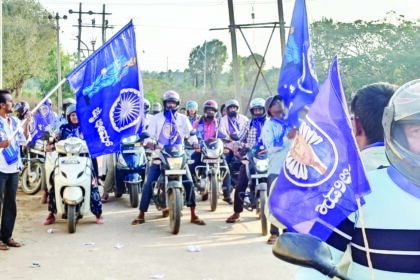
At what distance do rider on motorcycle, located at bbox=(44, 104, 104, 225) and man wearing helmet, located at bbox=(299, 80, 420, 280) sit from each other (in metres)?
6.06

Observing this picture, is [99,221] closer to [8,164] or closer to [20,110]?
[8,164]

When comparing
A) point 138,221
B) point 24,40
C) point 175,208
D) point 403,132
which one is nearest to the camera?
point 403,132

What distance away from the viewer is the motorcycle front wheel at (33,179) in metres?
10.3

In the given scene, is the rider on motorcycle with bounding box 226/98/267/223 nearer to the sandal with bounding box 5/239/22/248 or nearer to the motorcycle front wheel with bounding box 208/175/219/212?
the motorcycle front wheel with bounding box 208/175/219/212

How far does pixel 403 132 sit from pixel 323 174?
0.28 m

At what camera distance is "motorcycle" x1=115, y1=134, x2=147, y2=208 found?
352 inches

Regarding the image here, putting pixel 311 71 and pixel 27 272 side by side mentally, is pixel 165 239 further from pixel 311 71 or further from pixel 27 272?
pixel 311 71

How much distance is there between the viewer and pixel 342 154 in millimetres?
1818

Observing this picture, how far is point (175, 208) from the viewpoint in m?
6.80

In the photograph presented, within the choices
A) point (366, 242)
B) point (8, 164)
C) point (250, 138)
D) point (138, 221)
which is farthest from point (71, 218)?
point (366, 242)

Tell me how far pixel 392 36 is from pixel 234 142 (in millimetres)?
17448

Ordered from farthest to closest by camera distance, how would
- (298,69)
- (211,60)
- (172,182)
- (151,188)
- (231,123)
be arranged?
(211,60) → (231,123) → (151,188) → (172,182) → (298,69)

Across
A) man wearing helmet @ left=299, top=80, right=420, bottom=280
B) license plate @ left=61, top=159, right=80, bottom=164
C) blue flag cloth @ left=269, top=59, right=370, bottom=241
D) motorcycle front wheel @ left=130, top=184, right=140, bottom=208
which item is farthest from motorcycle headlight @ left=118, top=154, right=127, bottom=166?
man wearing helmet @ left=299, top=80, right=420, bottom=280

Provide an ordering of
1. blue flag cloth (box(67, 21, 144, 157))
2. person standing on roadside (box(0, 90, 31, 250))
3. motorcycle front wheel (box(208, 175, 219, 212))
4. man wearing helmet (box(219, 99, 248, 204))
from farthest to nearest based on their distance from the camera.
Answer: man wearing helmet (box(219, 99, 248, 204)), motorcycle front wheel (box(208, 175, 219, 212)), blue flag cloth (box(67, 21, 144, 157)), person standing on roadside (box(0, 90, 31, 250))
